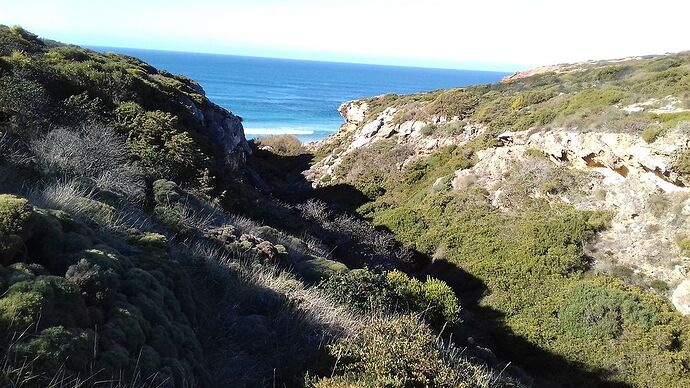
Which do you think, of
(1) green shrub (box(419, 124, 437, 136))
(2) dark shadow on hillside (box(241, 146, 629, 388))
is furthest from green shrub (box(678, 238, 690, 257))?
(1) green shrub (box(419, 124, 437, 136))

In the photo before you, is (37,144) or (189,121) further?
(189,121)

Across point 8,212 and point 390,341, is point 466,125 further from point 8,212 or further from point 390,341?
point 8,212

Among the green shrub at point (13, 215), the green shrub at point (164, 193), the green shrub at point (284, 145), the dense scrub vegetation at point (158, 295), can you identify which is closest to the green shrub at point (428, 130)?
the green shrub at point (284, 145)

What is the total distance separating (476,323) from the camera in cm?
1347

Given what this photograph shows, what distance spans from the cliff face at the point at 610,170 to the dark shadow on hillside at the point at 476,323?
11.8 ft

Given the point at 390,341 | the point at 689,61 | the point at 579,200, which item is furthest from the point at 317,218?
the point at 689,61

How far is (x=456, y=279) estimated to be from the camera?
15.9m

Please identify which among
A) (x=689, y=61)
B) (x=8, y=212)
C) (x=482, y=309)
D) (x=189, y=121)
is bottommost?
(x=482, y=309)

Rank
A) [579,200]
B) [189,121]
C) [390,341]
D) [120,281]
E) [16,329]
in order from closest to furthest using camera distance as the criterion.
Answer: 1. [16,329]
2. [120,281]
3. [390,341]
4. [579,200]
5. [189,121]

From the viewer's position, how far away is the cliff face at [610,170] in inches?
561

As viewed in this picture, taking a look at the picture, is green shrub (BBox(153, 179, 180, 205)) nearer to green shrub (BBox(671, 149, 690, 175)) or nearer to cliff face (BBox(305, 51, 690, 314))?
cliff face (BBox(305, 51, 690, 314))

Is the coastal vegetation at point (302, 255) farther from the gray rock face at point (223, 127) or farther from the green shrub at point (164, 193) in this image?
the gray rock face at point (223, 127)

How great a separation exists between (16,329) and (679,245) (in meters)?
16.0

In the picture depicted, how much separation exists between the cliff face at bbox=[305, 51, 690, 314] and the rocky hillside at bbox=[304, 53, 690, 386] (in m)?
0.05
